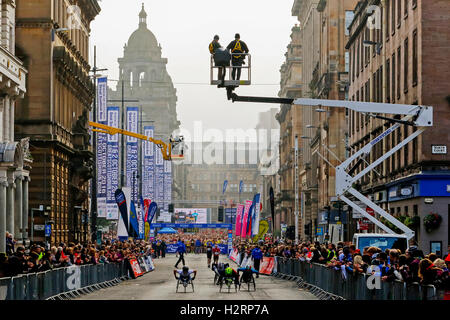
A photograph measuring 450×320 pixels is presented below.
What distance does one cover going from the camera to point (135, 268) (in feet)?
153

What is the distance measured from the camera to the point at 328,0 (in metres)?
86.4

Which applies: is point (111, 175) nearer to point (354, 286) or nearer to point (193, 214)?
point (354, 286)

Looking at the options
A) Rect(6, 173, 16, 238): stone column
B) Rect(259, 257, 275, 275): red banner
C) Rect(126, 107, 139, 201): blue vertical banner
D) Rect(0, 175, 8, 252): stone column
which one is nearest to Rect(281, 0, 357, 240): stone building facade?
Rect(126, 107, 139, 201): blue vertical banner

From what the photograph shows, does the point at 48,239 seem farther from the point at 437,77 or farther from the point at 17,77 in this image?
the point at 437,77

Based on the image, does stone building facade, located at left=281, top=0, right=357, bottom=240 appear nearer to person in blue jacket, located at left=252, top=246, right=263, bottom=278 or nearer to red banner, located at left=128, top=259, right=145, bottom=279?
person in blue jacket, located at left=252, top=246, right=263, bottom=278

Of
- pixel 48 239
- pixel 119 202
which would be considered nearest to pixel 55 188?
pixel 48 239

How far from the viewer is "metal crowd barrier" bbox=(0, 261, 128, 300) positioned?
20.2 m

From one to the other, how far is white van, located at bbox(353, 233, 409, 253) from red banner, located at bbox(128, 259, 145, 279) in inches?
573

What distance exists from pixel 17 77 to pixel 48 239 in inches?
469

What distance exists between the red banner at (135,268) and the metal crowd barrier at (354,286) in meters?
7.80

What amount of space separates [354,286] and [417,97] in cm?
2074

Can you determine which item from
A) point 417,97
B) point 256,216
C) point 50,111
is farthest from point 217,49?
point 256,216

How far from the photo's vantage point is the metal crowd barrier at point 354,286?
53.3ft

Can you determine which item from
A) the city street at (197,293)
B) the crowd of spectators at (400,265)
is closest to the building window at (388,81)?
the city street at (197,293)
